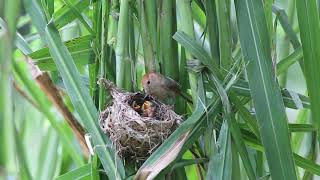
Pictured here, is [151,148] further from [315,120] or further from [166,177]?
[315,120]

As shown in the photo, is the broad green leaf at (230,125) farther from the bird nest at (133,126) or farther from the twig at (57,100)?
the twig at (57,100)

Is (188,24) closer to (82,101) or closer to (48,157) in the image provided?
(82,101)

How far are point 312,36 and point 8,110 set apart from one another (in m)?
0.36


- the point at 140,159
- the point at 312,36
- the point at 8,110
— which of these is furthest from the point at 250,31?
the point at 8,110

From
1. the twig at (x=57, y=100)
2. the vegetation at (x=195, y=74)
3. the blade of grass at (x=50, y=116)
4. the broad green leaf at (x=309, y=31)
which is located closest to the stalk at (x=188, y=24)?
the vegetation at (x=195, y=74)

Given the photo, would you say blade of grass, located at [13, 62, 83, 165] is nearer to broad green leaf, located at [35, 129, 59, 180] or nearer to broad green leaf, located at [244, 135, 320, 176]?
broad green leaf, located at [35, 129, 59, 180]

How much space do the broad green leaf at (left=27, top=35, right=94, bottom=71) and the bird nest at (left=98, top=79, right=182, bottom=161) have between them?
8 centimetres

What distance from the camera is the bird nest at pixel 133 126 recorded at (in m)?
0.47

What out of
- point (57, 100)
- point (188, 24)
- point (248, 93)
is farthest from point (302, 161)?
point (57, 100)

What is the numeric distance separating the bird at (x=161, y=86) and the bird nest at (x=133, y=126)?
1cm

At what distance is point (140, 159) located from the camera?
48 cm

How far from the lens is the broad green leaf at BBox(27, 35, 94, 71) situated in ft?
1.78

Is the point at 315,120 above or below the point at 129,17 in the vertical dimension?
below

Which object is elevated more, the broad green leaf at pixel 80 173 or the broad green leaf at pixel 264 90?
the broad green leaf at pixel 264 90
